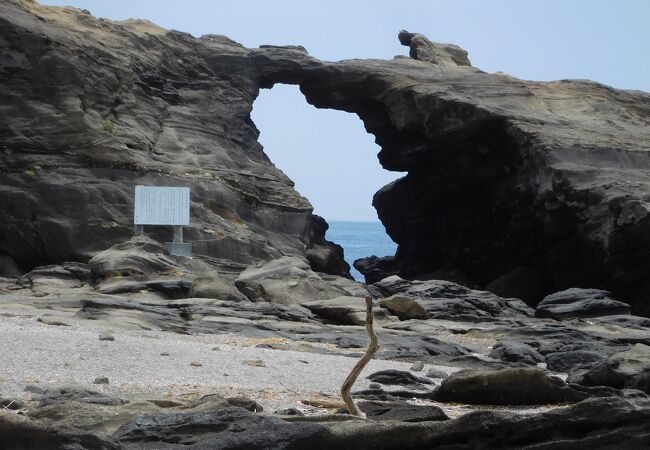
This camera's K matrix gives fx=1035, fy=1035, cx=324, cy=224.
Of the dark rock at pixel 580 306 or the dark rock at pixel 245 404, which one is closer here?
the dark rock at pixel 245 404

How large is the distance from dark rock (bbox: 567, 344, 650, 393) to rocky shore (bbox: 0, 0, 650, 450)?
0.04 meters

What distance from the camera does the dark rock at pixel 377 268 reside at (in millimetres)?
53562

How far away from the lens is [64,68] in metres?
36.1

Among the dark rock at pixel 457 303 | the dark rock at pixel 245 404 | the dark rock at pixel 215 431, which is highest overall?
the dark rock at pixel 215 431

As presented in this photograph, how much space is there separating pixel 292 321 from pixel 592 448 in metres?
16.3

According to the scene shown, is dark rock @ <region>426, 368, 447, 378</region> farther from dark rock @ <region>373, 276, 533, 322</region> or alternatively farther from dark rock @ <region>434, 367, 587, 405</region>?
dark rock @ <region>373, 276, 533, 322</region>

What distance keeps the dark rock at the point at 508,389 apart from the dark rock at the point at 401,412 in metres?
1.61

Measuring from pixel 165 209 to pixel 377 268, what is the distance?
80.7 ft

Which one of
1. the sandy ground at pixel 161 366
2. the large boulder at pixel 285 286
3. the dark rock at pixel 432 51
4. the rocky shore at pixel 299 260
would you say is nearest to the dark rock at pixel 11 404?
the rocky shore at pixel 299 260

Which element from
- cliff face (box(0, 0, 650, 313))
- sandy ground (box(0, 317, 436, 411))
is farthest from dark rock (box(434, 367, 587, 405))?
cliff face (box(0, 0, 650, 313))

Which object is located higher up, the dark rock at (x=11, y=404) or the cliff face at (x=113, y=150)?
the cliff face at (x=113, y=150)

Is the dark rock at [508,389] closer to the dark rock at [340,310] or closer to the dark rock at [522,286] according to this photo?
the dark rock at [340,310]

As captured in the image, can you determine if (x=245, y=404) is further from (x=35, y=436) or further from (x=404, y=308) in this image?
(x=404, y=308)

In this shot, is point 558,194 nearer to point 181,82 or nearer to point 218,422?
point 181,82
